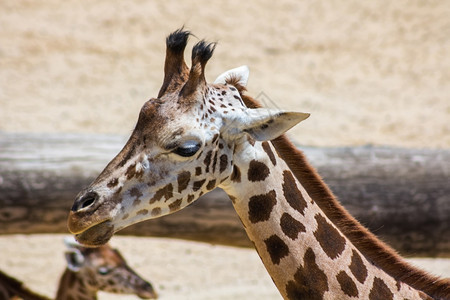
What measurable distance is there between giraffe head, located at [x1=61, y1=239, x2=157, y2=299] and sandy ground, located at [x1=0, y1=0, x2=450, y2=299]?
2036 mm

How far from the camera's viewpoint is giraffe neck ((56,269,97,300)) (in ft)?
21.2

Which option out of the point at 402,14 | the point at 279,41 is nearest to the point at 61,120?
the point at 279,41

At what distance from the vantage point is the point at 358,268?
361 centimetres

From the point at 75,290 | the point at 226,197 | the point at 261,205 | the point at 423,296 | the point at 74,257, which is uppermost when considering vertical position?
the point at 261,205

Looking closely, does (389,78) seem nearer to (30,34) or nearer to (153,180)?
(30,34)

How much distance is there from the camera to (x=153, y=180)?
339 centimetres

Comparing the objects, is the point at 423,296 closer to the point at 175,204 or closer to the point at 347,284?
the point at 347,284

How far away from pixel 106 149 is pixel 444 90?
893 cm

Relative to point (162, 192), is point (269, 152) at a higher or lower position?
higher

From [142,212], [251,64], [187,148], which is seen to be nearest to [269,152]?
[187,148]

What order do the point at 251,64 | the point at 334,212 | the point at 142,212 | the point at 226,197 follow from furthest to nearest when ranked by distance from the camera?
the point at 251,64 → the point at 226,197 → the point at 334,212 → the point at 142,212

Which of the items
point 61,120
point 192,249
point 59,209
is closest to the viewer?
point 59,209

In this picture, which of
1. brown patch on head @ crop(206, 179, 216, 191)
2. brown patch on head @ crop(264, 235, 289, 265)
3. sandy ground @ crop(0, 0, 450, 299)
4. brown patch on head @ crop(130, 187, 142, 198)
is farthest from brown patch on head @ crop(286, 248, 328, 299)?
sandy ground @ crop(0, 0, 450, 299)

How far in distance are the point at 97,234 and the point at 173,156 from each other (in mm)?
517
